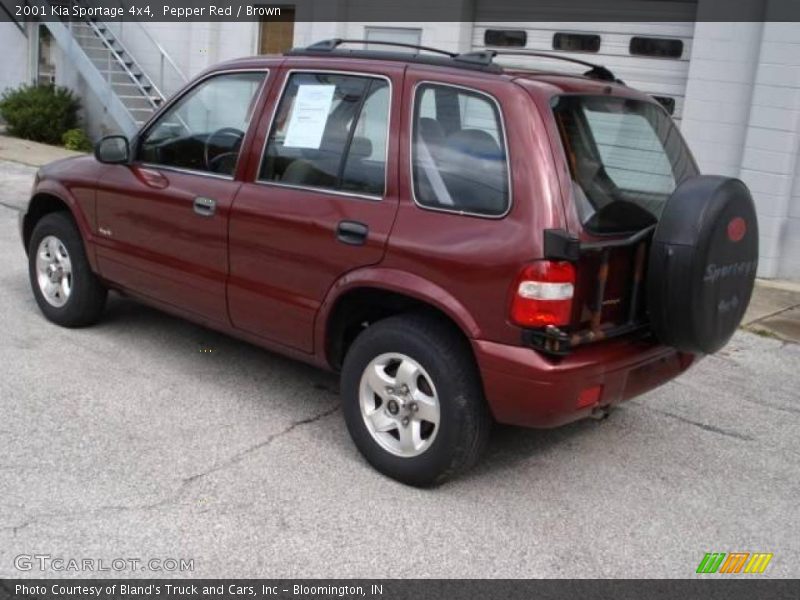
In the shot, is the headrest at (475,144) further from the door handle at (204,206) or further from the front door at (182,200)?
the door handle at (204,206)

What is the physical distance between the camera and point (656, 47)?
9664mm

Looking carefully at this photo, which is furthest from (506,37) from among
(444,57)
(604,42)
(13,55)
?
(13,55)

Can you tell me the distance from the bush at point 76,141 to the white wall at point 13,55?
3005 millimetres

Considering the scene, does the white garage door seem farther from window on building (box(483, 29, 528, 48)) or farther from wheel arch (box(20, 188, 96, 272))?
wheel arch (box(20, 188, 96, 272))

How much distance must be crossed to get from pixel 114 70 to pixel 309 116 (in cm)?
1184

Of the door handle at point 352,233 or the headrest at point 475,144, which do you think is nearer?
the headrest at point 475,144

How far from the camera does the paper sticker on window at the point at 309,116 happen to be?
4461 mm

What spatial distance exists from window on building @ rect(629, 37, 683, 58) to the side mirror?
20.7 feet

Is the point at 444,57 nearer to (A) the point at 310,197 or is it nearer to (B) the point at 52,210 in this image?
(A) the point at 310,197

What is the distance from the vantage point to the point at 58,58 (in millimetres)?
17172

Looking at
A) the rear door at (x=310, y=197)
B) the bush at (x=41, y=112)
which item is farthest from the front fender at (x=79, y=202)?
the bush at (x=41, y=112)

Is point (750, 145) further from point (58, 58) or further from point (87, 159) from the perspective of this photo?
point (58, 58)

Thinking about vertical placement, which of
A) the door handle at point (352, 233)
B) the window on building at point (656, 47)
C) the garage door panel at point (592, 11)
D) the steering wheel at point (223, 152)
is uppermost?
the garage door panel at point (592, 11)

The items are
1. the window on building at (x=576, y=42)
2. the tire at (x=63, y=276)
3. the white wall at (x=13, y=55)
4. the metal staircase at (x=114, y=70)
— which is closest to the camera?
the tire at (x=63, y=276)
